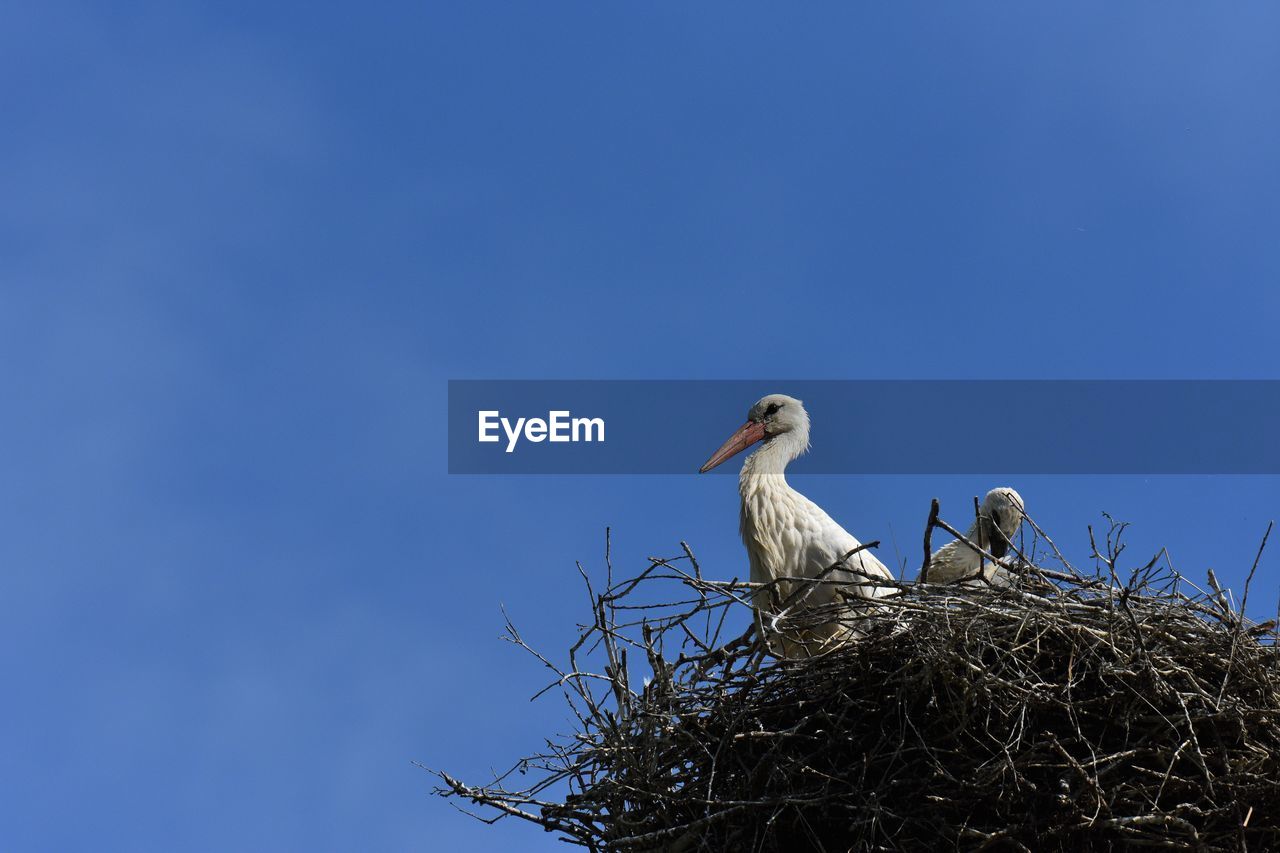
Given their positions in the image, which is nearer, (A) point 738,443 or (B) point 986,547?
(B) point 986,547

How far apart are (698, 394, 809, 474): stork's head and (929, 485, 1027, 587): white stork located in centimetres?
86

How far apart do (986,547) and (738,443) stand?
1399mm

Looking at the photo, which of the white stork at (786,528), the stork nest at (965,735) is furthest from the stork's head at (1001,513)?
the stork nest at (965,735)

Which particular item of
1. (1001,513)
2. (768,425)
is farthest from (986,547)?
(768,425)

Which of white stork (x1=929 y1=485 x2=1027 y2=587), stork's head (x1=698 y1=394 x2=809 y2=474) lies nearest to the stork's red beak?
stork's head (x1=698 y1=394 x2=809 y2=474)

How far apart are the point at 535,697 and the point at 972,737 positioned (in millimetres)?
1276

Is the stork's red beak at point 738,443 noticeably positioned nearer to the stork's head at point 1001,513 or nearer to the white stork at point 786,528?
the white stork at point 786,528

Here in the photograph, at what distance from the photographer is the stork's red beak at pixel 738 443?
262 inches

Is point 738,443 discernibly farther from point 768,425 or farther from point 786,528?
point 786,528

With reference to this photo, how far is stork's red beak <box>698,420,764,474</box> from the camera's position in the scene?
21.8ft

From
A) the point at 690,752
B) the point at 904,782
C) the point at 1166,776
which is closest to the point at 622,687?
the point at 690,752

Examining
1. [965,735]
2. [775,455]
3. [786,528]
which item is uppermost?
[775,455]

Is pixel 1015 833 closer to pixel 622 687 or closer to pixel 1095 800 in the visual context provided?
pixel 1095 800

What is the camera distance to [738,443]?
21.8ft
